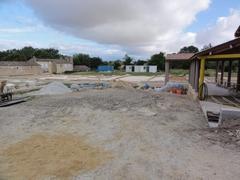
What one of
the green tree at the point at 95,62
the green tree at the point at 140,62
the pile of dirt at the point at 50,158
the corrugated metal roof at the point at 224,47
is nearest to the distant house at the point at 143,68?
the green tree at the point at 140,62

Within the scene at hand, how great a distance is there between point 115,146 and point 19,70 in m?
51.1

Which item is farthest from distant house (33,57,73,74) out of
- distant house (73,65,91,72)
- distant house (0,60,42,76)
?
distant house (73,65,91,72)

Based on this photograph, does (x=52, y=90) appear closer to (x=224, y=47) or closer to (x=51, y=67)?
(x=224, y=47)

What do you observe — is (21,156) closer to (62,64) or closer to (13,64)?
(13,64)

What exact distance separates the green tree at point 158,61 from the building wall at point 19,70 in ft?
104

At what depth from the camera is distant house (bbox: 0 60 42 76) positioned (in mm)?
47688

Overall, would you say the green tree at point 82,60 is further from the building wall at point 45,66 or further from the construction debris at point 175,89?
the construction debris at point 175,89

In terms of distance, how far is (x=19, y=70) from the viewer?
164 feet

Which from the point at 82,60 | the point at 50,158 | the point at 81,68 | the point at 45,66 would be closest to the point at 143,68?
the point at 81,68

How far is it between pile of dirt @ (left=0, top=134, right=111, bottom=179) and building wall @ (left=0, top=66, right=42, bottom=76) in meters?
48.2

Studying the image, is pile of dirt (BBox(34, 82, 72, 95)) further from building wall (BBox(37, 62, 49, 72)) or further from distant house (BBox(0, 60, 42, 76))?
building wall (BBox(37, 62, 49, 72))

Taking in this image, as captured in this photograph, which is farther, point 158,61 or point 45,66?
point 158,61

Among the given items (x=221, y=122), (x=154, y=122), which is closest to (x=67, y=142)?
(x=154, y=122)

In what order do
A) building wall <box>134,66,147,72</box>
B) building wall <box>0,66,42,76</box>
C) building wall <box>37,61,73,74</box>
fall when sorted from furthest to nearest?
1. building wall <box>37,61,73,74</box>
2. building wall <box>134,66,147,72</box>
3. building wall <box>0,66,42,76</box>
